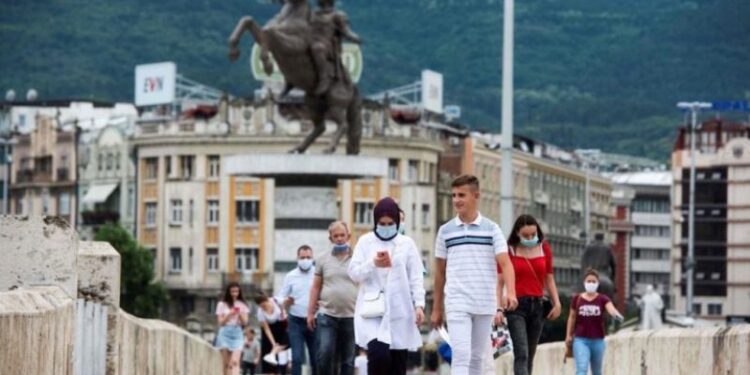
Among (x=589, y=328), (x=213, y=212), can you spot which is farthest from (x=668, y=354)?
(x=213, y=212)

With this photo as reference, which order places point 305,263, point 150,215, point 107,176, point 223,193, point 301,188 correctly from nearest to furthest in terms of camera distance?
point 305,263 < point 301,188 < point 223,193 < point 150,215 < point 107,176

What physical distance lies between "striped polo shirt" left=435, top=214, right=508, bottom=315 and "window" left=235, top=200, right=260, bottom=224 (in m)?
120

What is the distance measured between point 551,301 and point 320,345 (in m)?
2.09

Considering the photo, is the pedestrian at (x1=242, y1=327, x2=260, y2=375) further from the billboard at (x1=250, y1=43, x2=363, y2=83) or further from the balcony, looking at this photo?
the balcony

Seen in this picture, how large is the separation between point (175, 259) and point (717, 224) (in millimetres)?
53130

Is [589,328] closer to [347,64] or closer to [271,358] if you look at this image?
[271,358]

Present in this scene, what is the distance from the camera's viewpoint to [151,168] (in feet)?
464

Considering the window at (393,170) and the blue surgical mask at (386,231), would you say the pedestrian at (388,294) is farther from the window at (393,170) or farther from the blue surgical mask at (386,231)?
the window at (393,170)

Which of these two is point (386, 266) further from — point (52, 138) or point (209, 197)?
point (52, 138)

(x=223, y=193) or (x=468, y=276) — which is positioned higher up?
(x=223, y=193)

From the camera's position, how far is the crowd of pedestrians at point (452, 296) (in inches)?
797

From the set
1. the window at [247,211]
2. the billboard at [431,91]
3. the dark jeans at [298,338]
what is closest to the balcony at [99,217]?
the window at [247,211]

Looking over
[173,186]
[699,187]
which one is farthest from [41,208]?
[699,187]

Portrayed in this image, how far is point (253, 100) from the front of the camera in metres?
143
